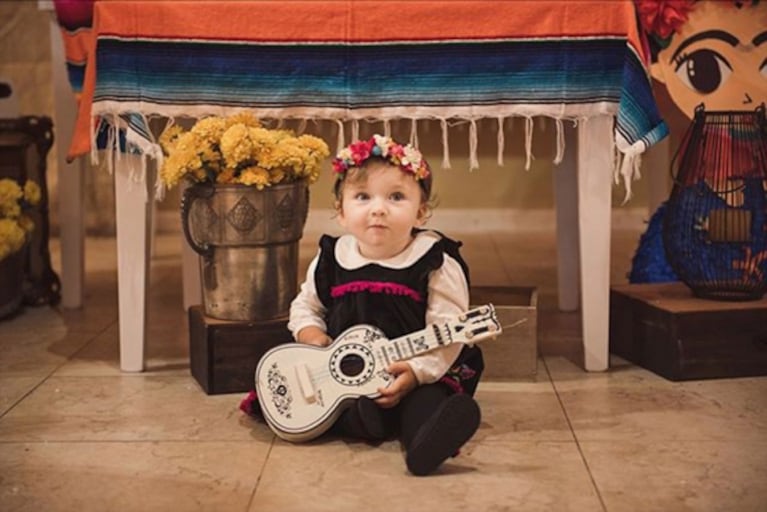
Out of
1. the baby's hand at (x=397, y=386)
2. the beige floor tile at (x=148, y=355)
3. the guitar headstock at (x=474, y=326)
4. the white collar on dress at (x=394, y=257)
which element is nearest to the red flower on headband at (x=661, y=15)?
the white collar on dress at (x=394, y=257)

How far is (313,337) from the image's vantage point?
2.02 m

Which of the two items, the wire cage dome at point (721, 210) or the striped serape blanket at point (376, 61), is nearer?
the striped serape blanket at point (376, 61)

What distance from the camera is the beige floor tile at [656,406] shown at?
6.43 ft

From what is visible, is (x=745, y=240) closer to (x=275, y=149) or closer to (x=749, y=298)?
(x=749, y=298)

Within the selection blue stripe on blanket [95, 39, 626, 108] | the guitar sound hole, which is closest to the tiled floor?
the guitar sound hole

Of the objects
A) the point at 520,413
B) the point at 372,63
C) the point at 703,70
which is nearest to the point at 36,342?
the point at 372,63

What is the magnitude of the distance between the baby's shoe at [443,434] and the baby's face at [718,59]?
3.08 feet

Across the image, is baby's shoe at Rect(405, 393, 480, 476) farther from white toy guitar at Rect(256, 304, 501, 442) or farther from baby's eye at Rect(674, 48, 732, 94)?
baby's eye at Rect(674, 48, 732, 94)

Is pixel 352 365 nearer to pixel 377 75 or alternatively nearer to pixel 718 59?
pixel 377 75

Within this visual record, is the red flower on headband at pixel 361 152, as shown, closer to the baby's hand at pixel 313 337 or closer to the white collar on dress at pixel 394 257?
the white collar on dress at pixel 394 257

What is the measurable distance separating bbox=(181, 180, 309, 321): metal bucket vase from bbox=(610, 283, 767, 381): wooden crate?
0.70 metres

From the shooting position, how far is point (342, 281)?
2.04 m

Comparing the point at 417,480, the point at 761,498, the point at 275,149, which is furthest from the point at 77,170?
the point at 761,498

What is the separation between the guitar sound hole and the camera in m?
1.93
